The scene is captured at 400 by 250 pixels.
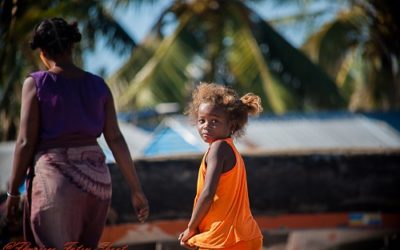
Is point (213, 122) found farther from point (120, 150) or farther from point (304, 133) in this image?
point (304, 133)

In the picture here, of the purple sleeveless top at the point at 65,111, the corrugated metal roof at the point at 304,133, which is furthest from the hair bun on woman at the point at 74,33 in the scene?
the corrugated metal roof at the point at 304,133

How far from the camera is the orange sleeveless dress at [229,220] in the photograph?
4.11 meters

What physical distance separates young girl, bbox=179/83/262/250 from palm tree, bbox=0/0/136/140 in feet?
9.31

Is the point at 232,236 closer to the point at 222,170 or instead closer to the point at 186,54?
the point at 222,170

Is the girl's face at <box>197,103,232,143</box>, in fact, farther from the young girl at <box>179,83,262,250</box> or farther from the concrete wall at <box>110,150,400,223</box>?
the concrete wall at <box>110,150,400,223</box>

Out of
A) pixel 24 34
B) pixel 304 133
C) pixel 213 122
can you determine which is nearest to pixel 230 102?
pixel 213 122

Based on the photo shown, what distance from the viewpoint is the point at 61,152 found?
420 centimetres

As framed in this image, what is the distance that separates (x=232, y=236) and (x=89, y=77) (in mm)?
1154

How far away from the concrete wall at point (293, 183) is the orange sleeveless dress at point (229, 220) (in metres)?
2.91

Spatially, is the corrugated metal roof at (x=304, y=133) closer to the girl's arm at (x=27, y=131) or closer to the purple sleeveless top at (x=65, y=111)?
the purple sleeveless top at (x=65, y=111)

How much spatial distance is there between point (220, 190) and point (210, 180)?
0.10 meters

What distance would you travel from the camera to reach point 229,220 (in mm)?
4145

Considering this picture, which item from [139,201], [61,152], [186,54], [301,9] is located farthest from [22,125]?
[301,9]

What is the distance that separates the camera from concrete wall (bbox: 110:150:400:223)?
23.8 feet
